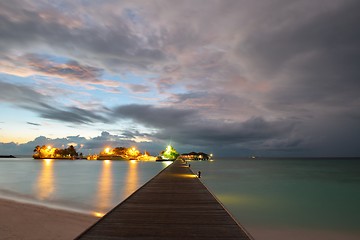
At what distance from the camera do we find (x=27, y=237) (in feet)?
41.0

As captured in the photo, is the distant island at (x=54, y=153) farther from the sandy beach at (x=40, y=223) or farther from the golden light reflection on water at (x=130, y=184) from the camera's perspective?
the sandy beach at (x=40, y=223)

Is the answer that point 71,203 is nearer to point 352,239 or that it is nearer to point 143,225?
point 143,225

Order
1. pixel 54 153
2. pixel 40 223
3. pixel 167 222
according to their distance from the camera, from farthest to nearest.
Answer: pixel 54 153 < pixel 40 223 < pixel 167 222

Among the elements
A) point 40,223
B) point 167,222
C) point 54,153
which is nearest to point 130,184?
point 40,223

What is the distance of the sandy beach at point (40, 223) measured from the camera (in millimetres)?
12859

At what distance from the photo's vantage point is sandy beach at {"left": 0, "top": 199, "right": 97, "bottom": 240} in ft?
42.2

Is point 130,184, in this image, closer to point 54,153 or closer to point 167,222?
point 167,222

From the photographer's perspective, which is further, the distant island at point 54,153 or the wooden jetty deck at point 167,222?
the distant island at point 54,153

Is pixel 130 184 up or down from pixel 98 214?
up

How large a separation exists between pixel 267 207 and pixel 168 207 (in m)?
12.6

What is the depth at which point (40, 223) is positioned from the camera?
48.4 ft

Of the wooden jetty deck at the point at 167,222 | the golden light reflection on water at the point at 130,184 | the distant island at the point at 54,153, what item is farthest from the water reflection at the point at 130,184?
the distant island at the point at 54,153

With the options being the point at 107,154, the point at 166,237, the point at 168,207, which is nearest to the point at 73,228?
the point at 168,207

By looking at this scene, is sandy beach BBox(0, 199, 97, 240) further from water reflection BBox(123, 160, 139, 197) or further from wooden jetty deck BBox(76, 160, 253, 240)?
water reflection BBox(123, 160, 139, 197)
